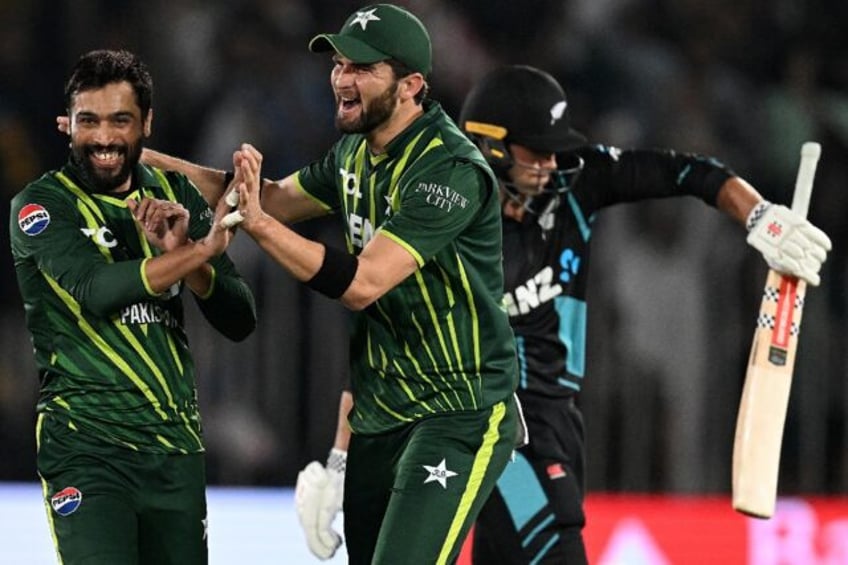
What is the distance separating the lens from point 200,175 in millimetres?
5316

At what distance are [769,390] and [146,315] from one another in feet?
6.73

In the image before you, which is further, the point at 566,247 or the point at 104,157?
the point at 566,247

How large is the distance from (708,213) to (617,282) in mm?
509

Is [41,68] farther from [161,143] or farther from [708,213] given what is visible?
[708,213]

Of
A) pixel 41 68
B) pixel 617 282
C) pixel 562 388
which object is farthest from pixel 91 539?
pixel 41 68

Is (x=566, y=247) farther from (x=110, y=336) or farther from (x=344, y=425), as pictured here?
(x=110, y=336)

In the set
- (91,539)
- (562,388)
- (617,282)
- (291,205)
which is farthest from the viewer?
(617,282)

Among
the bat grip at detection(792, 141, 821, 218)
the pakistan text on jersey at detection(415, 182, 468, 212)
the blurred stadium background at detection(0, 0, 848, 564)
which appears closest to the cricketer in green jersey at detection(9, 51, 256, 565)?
the pakistan text on jersey at detection(415, 182, 468, 212)

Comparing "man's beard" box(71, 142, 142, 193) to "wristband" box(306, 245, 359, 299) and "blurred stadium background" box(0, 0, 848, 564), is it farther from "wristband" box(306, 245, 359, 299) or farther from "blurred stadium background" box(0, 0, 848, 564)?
"blurred stadium background" box(0, 0, 848, 564)

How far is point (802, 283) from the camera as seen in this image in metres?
5.75

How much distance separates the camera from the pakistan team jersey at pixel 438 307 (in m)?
4.78

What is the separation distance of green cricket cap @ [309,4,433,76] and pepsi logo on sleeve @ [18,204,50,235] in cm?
83

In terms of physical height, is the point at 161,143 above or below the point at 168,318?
above

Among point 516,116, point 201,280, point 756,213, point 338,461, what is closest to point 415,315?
point 201,280
